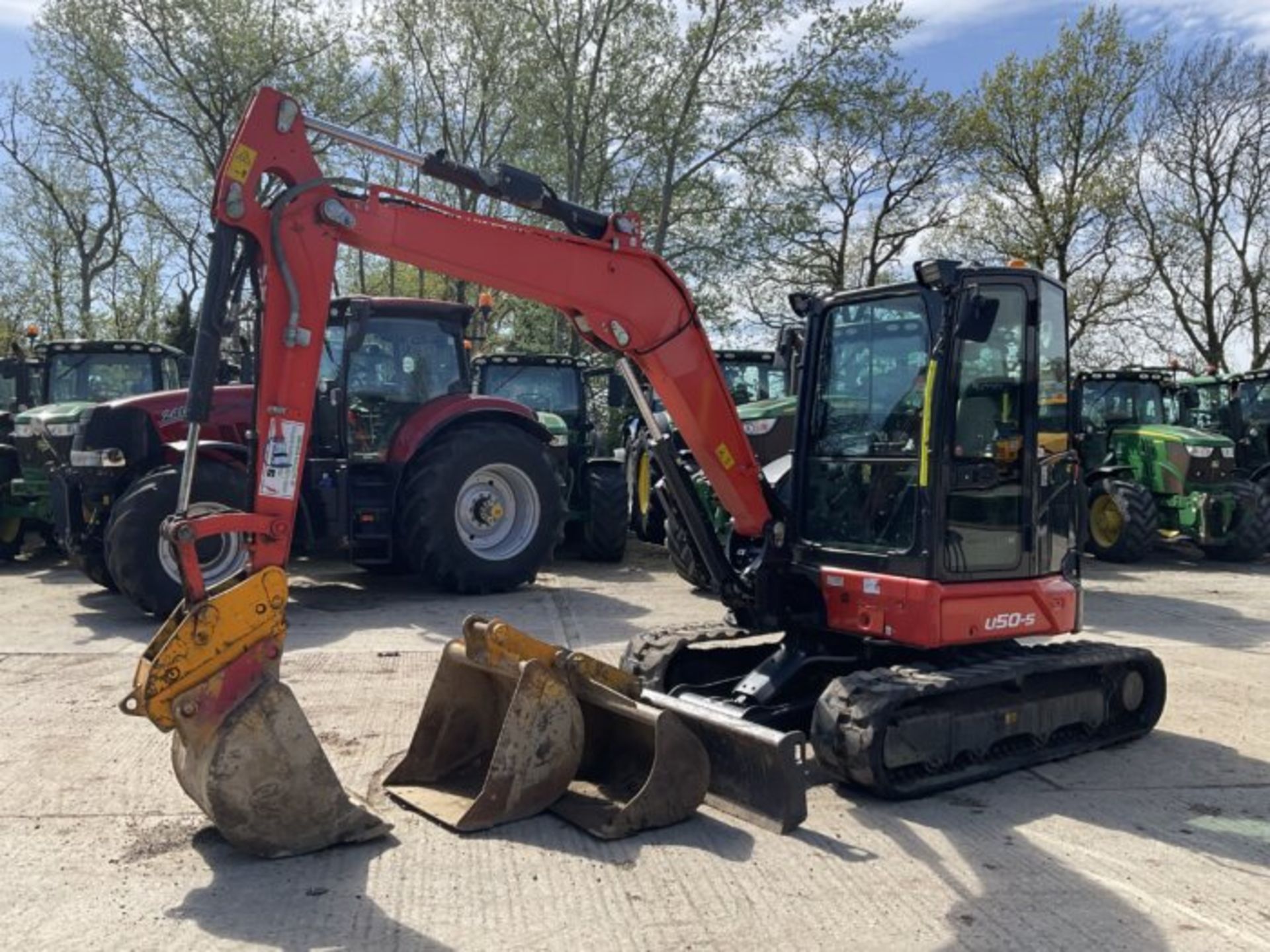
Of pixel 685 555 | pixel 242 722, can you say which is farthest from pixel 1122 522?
pixel 242 722

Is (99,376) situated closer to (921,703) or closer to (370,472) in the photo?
(370,472)

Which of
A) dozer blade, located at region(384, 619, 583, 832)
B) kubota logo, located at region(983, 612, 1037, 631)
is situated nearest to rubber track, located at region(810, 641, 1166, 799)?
kubota logo, located at region(983, 612, 1037, 631)

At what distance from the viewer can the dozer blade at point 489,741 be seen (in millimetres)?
4758

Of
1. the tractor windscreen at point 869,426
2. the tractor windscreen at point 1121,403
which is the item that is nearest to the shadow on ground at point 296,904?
the tractor windscreen at point 869,426

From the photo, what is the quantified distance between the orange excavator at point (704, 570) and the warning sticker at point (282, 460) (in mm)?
11

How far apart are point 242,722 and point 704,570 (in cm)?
284

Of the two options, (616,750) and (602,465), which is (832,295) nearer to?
(616,750)

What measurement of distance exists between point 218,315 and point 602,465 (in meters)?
8.69

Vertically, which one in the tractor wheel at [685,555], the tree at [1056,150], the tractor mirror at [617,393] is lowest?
the tractor wheel at [685,555]

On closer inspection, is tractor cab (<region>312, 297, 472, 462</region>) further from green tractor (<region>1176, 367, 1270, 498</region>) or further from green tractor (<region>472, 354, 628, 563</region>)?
green tractor (<region>1176, 367, 1270, 498</region>)

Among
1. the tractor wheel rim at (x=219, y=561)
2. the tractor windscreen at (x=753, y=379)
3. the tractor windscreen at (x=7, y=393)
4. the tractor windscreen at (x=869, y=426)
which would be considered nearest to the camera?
the tractor windscreen at (x=869, y=426)

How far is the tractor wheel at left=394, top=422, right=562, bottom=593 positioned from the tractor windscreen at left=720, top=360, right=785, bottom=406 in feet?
13.3

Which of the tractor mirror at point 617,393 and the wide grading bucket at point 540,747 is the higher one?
the tractor mirror at point 617,393

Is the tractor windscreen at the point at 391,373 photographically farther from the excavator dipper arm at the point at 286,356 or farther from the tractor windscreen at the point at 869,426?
the tractor windscreen at the point at 869,426
